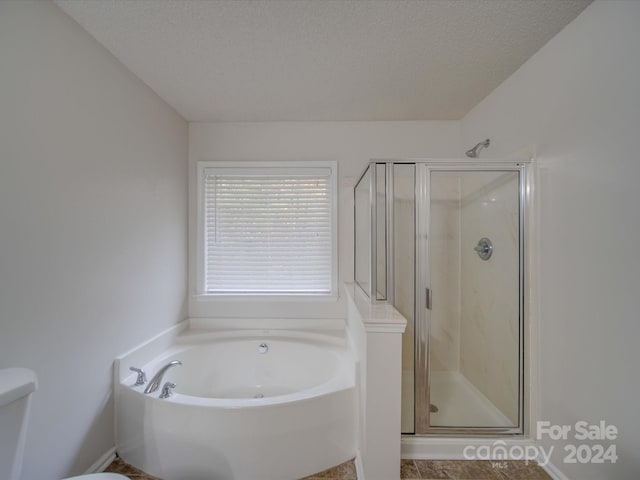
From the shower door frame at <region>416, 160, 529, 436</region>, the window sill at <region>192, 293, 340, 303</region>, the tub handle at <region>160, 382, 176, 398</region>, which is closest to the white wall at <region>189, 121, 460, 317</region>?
the window sill at <region>192, 293, 340, 303</region>

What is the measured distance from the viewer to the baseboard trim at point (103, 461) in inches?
56.4

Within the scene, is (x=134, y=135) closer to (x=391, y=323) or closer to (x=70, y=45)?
(x=70, y=45)

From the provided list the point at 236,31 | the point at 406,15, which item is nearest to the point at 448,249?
the point at 406,15

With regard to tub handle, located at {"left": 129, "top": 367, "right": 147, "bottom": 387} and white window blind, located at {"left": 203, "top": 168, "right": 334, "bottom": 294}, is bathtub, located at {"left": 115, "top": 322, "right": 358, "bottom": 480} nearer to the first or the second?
tub handle, located at {"left": 129, "top": 367, "right": 147, "bottom": 387}

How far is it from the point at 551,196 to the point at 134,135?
2.50 metres

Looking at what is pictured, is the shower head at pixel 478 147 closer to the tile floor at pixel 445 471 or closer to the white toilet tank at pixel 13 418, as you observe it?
the tile floor at pixel 445 471

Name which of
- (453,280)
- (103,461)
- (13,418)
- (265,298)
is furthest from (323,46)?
(103,461)

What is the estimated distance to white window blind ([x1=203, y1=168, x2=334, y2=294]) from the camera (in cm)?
243

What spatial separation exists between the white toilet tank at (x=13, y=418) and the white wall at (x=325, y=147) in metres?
1.50

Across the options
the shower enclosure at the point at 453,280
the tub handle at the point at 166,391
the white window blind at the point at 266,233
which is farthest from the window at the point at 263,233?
the tub handle at the point at 166,391

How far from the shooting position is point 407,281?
66.1 inches

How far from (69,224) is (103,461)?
133 centimetres

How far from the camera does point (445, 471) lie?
1463mm

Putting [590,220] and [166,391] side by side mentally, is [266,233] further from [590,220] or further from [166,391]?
[590,220]
